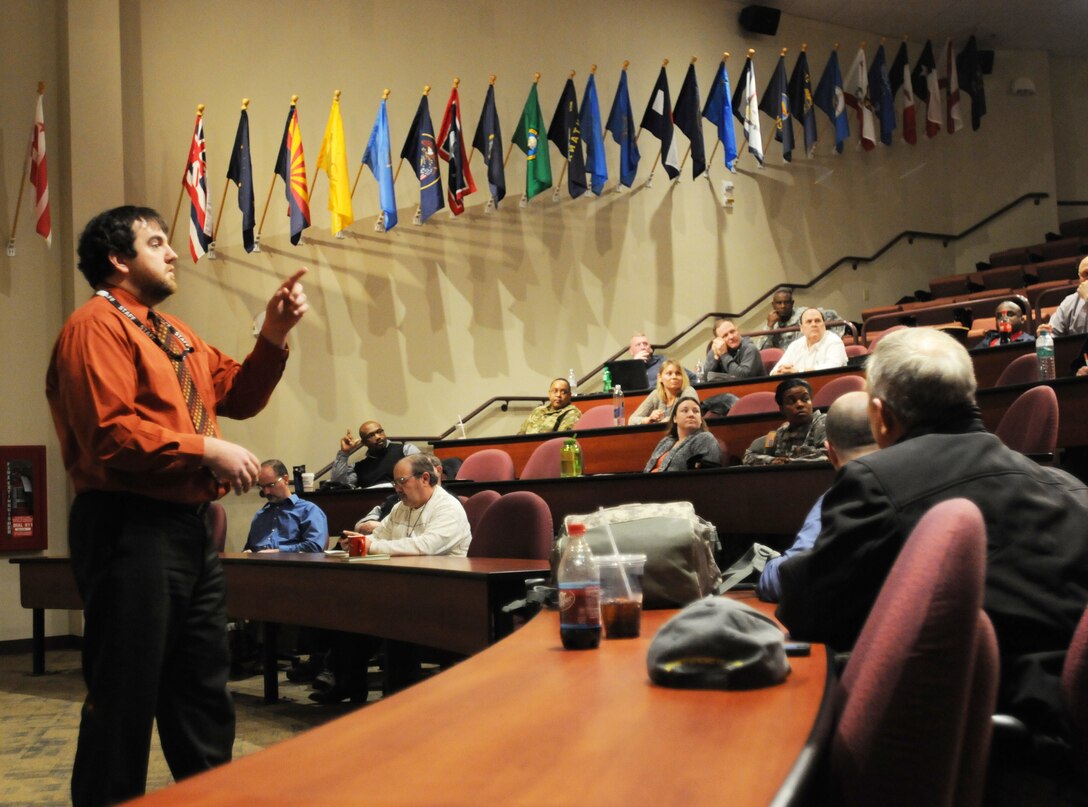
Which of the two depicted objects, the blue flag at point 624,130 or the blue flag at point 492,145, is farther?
the blue flag at point 624,130

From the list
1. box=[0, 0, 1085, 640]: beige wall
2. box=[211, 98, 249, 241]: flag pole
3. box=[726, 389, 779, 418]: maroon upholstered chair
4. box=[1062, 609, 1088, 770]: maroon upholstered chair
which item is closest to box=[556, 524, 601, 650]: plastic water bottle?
box=[1062, 609, 1088, 770]: maroon upholstered chair

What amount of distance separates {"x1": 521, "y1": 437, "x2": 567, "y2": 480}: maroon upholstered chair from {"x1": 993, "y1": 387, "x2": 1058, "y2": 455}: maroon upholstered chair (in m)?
3.07

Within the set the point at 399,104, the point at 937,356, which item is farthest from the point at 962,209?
the point at 937,356

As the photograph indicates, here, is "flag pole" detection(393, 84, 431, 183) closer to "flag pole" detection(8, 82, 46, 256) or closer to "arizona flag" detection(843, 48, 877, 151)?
"flag pole" detection(8, 82, 46, 256)

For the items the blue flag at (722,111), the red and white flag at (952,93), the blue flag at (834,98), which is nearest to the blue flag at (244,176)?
the blue flag at (722,111)

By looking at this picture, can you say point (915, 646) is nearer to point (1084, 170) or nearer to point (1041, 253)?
point (1041, 253)

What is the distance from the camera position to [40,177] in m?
7.65

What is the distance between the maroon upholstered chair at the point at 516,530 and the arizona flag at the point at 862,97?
9.07m

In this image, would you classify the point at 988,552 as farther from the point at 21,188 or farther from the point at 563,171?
the point at 563,171

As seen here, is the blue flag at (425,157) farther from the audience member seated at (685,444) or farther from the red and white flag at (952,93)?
the red and white flag at (952,93)

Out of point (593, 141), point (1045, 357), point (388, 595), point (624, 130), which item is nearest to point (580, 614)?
point (388, 595)

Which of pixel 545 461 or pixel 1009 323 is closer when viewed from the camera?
pixel 545 461

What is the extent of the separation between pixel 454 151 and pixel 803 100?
4132 mm

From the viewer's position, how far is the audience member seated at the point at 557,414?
321 inches
